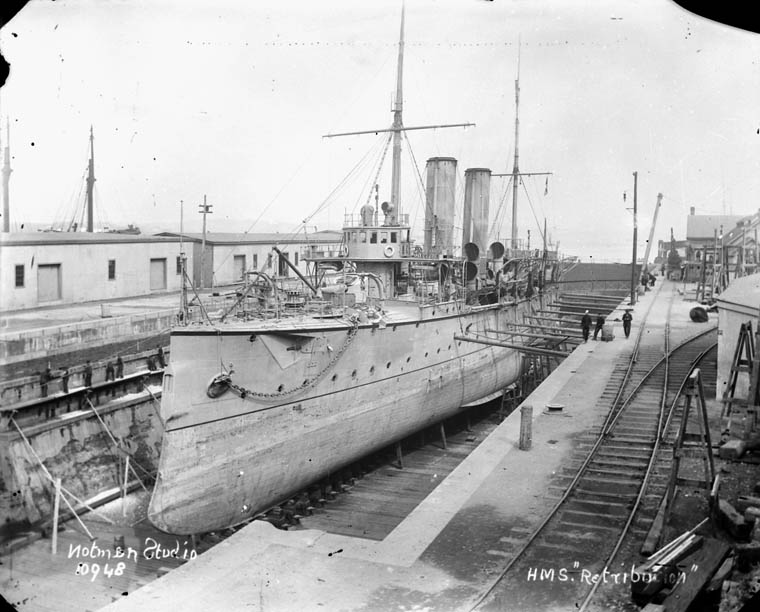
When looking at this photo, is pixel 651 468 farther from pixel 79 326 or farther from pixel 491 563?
pixel 79 326

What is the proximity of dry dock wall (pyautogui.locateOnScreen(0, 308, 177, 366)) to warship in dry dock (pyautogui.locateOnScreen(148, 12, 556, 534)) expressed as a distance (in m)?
4.61

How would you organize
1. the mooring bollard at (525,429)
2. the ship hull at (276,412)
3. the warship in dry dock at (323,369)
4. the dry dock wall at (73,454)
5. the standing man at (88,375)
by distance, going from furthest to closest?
1. the standing man at (88,375)
2. the dry dock wall at (73,454)
3. the warship in dry dock at (323,369)
4. the ship hull at (276,412)
5. the mooring bollard at (525,429)

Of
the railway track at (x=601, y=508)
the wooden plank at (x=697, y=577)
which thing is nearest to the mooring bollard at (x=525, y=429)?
the railway track at (x=601, y=508)

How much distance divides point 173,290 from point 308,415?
15.8m

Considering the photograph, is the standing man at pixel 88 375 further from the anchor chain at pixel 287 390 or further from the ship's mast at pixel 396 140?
the ship's mast at pixel 396 140

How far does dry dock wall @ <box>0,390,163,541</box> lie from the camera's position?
46.2ft

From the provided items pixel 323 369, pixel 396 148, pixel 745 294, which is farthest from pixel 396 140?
pixel 745 294

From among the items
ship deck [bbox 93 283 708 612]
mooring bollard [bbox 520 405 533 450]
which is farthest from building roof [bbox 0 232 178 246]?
mooring bollard [bbox 520 405 533 450]

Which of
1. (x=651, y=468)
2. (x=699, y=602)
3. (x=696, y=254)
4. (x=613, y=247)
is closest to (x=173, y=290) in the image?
(x=651, y=468)

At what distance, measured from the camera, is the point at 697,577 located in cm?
605

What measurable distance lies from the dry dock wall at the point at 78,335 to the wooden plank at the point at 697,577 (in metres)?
15.8

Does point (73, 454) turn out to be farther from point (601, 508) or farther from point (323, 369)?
point (601, 508)

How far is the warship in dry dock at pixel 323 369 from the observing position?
532 inches

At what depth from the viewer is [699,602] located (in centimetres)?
609
